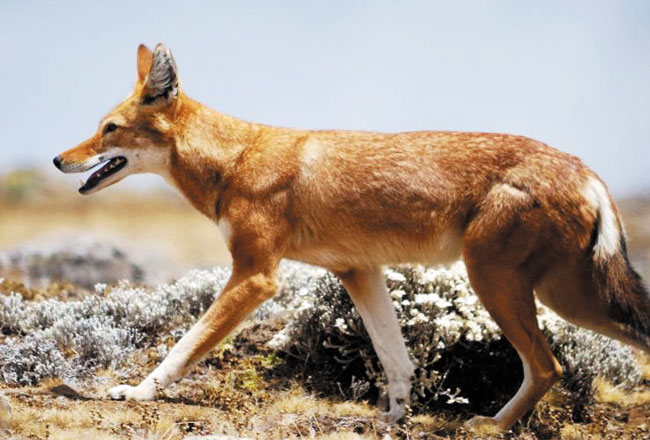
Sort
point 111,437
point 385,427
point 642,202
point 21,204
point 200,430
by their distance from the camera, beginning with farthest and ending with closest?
point 21,204
point 642,202
point 385,427
point 200,430
point 111,437

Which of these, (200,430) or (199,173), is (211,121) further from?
(200,430)

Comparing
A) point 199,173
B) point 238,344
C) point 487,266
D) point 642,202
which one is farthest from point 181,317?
point 642,202

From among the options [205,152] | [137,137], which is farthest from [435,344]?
[137,137]

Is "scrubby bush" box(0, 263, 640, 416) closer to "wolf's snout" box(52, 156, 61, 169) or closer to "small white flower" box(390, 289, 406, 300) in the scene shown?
"small white flower" box(390, 289, 406, 300)

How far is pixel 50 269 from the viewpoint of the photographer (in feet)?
41.0

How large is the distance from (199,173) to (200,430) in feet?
6.52

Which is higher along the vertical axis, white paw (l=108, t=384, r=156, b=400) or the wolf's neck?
the wolf's neck

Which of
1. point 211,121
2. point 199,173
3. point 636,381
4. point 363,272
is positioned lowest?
point 636,381

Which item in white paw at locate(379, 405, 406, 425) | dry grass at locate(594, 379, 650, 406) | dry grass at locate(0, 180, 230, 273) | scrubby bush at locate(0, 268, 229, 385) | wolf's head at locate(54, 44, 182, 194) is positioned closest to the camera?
white paw at locate(379, 405, 406, 425)

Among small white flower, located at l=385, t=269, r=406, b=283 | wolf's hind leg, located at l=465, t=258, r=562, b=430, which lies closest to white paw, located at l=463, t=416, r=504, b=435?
wolf's hind leg, located at l=465, t=258, r=562, b=430

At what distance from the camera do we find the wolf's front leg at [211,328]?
19.0 feet

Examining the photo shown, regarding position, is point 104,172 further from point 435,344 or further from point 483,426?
point 483,426

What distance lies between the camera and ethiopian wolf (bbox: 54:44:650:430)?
5773 mm

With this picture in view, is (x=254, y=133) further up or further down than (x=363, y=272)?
further up
